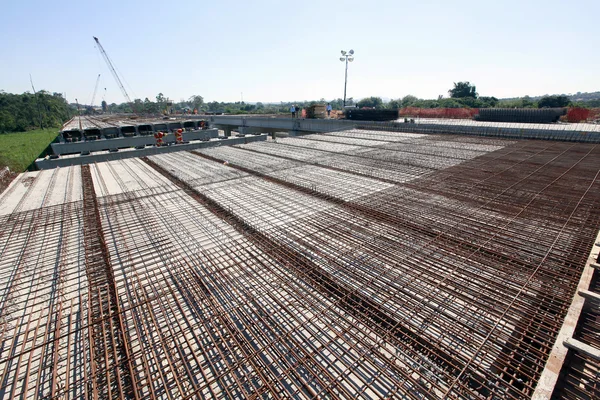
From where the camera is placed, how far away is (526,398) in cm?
421

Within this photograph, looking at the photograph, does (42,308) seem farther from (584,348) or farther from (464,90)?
(464,90)

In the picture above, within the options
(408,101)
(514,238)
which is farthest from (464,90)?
(514,238)

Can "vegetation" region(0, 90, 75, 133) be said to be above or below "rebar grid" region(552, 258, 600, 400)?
above

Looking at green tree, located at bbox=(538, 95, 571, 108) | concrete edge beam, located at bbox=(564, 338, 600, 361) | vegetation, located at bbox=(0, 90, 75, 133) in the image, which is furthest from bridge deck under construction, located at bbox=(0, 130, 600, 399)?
vegetation, located at bbox=(0, 90, 75, 133)

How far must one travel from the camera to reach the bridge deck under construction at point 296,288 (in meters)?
4.75

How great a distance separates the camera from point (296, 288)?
698 centimetres

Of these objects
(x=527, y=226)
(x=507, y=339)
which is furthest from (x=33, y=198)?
(x=527, y=226)

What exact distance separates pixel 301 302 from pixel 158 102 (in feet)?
670

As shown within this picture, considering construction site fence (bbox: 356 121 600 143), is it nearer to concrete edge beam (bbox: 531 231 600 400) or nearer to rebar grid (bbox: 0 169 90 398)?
concrete edge beam (bbox: 531 231 600 400)

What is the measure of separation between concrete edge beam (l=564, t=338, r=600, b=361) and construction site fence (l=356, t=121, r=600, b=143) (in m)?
29.0

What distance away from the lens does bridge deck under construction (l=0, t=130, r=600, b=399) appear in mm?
4750

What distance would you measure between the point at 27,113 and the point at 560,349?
130 m

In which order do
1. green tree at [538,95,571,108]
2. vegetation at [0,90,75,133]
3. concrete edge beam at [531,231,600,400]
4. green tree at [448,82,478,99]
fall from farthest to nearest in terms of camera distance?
green tree at [448,82,478,99] < vegetation at [0,90,75,133] < green tree at [538,95,571,108] < concrete edge beam at [531,231,600,400]

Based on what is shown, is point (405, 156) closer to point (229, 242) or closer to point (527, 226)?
point (527, 226)
